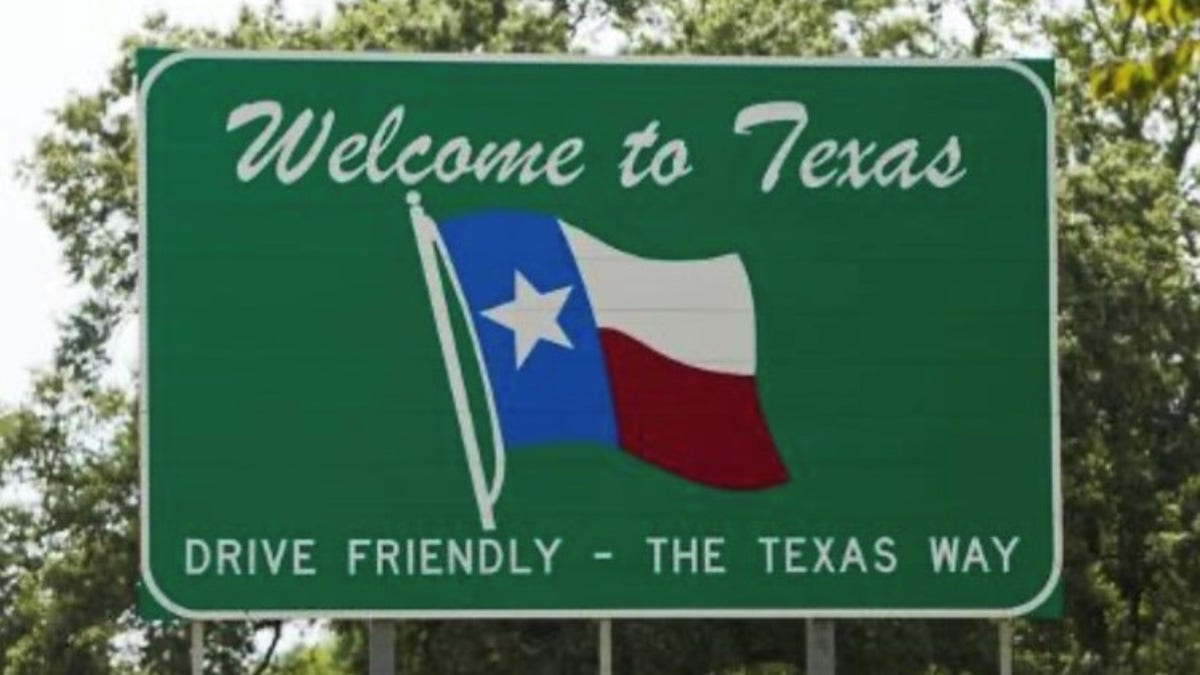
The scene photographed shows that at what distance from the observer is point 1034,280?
23344 mm

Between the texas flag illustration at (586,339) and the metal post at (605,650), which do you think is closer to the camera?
the metal post at (605,650)

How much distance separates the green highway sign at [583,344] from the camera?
22812mm

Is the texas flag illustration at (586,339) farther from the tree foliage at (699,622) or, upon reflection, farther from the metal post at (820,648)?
the tree foliage at (699,622)

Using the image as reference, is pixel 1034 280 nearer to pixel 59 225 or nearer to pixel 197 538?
pixel 197 538

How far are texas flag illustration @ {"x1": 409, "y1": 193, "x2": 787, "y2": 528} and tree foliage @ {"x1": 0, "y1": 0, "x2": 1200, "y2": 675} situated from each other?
52.9 feet

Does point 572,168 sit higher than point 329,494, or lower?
higher

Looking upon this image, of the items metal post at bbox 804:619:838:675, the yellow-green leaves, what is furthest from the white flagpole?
the yellow-green leaves

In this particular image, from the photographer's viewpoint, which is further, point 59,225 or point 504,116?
point 59,225

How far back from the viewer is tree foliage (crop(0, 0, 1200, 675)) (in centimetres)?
3978

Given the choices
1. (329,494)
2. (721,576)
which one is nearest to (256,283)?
(329,494)

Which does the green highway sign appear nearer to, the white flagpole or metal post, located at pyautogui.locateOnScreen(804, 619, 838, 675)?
the white flagpole

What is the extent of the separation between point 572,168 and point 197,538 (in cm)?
250

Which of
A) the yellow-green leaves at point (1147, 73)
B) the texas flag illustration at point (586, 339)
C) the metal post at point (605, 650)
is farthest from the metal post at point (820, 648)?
the yellow-green leaves at point (1147, 73)

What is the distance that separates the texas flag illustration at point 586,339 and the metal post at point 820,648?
81 cm
